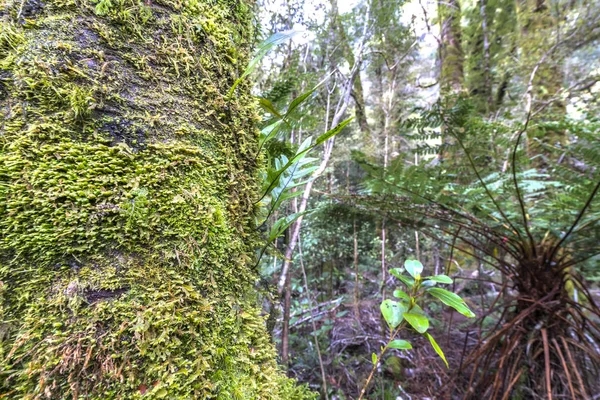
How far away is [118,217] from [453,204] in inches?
81.9

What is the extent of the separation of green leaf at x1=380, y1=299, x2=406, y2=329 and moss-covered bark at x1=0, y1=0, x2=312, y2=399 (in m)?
0.36

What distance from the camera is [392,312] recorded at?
2.81ft

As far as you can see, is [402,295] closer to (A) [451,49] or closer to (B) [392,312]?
(B) [392,312]

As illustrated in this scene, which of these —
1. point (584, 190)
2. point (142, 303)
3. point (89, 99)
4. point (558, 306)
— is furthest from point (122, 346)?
point (584, 190)

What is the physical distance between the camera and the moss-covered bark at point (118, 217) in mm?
464

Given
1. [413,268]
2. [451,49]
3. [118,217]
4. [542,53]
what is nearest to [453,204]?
[413,268]

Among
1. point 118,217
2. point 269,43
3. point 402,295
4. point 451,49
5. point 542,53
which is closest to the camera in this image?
point 118,217

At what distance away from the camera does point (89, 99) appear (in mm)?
562

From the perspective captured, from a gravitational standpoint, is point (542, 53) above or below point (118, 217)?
above

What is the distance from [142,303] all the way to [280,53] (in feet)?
10.7

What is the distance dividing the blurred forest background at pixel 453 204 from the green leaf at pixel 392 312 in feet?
1.23

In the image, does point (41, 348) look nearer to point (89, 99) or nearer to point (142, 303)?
point (142, 303)

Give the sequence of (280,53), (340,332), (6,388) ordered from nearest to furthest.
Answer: (6,388) → (340,332) → (280,53)

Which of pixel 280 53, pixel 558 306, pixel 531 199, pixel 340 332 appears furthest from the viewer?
pixel 280 53
